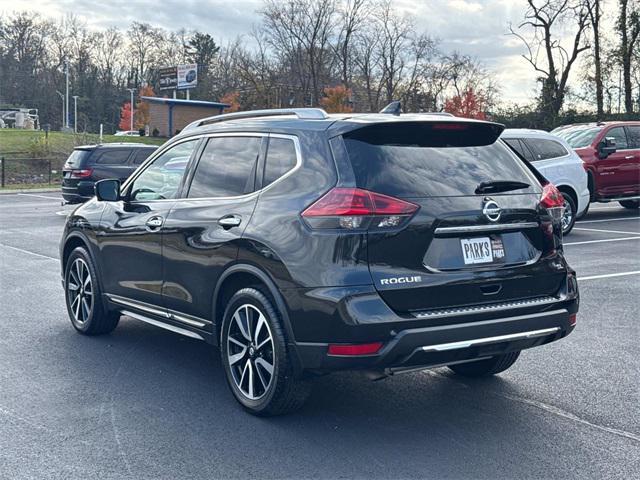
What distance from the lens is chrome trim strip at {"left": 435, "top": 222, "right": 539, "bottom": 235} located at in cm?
449

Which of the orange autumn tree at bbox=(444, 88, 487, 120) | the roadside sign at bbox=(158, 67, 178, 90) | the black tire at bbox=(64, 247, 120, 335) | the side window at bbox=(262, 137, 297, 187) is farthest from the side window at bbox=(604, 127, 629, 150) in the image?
the roadside sign at bbox=(158, 67, 178, 90)

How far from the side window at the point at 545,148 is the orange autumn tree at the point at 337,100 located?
145 feet

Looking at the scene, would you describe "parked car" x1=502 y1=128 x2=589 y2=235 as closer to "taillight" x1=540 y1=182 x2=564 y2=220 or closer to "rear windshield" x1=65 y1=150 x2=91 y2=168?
"taillight" x1=540 y1=182 x2=564 y2=220

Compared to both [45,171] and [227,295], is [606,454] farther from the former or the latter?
[45,171]

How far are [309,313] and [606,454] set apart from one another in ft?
5.71

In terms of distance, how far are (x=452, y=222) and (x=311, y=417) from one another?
1471 mm

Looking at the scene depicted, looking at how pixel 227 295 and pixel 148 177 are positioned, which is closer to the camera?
pixel 227 295

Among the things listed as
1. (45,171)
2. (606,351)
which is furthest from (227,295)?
(45,171)

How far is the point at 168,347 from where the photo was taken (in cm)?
675

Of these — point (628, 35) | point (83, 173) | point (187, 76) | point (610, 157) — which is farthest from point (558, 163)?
point (187, 76)

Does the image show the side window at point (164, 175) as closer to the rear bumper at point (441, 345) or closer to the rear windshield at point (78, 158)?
the rear bumper at point (441, 345)

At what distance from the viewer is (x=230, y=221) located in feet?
16.6

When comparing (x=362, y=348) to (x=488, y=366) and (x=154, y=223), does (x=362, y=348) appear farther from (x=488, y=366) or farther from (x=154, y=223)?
(x=154, y=223)

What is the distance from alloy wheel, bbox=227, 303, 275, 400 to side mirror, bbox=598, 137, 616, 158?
1414 cm
